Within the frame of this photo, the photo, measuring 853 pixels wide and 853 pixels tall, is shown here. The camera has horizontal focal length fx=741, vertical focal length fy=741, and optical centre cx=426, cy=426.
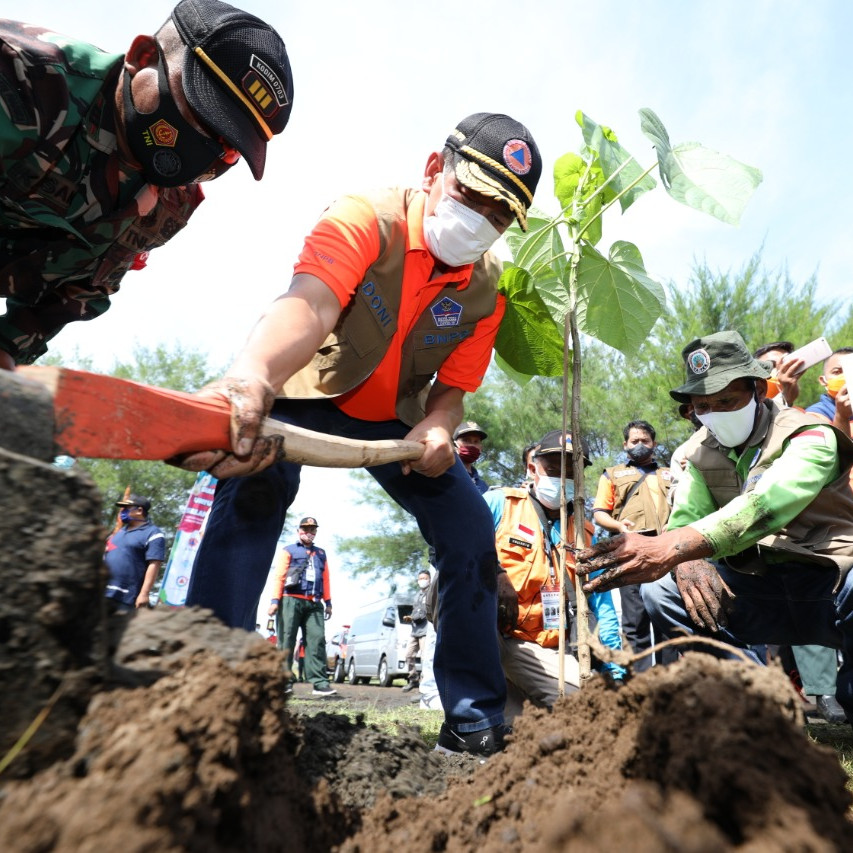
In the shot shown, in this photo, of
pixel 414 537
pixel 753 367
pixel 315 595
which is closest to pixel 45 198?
pixel 753 367

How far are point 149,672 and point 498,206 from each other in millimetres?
1866

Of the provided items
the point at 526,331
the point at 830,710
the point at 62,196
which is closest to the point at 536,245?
the point at 526,331

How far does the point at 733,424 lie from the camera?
3641 mm

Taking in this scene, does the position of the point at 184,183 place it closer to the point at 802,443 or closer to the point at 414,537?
the point at 802,443

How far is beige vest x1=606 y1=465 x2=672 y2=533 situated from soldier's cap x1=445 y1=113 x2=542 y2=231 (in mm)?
3902

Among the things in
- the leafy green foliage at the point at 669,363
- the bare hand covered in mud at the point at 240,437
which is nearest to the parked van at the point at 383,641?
the leafy green foliage at the point at 669,363

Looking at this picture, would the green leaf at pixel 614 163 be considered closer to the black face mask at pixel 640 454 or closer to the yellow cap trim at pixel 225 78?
the yellow cap trim at pixel 225 78

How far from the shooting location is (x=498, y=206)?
247cm

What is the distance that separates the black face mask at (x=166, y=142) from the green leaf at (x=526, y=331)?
4.03ft

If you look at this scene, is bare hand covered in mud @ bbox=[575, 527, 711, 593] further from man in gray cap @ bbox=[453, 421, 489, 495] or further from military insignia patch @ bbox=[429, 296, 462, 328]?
man in gray cap @ bbox=[453, 421, 489, 495]

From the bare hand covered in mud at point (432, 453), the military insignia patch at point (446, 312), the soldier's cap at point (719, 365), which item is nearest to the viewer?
the bare hand covered in mud at point (432, 453)

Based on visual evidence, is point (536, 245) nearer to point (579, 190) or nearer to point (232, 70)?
point (579, 190)

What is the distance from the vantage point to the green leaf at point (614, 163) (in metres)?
2.91

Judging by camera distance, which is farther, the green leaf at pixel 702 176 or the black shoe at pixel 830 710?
the black shoe at pixel 830 710
